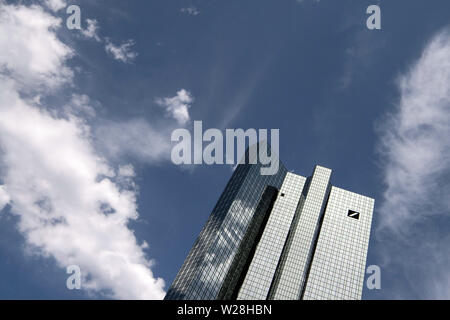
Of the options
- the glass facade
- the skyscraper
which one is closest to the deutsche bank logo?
the skyscraper

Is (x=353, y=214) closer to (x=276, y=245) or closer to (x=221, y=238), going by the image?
(x=276, y=245)

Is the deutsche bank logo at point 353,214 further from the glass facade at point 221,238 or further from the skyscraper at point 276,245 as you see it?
the glass facade at point 221,238

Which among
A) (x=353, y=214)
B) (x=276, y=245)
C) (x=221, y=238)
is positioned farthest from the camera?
(x=353, y=214)

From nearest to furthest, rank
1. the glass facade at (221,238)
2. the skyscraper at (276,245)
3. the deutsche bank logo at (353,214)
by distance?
the glass facade at (221,238) → the skyscraper at (276,245) → the deutsche bank logo at (353,214)

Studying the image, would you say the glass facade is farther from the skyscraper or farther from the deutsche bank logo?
the deutsche bank logo

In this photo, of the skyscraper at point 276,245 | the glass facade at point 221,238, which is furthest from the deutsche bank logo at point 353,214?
the glass facade at point 221,238

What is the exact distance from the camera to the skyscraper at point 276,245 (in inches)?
5782

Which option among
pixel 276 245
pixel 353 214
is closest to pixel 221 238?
pixel 276 245

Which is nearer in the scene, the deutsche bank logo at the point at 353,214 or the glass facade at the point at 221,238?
the glass facade at the point at 221,238

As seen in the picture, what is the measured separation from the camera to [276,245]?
166000mm

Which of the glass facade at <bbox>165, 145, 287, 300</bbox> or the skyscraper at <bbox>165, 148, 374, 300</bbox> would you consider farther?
the skyscraper at <bbox>165, 148, 374, 300</bbox>

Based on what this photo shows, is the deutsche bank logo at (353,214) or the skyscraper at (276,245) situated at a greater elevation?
the deutsche bank logo at (353,214)

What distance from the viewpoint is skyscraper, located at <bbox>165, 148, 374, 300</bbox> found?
147 m
